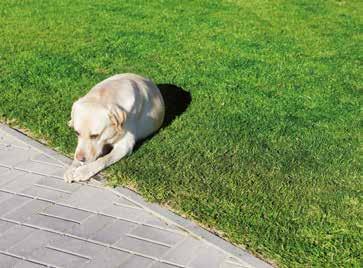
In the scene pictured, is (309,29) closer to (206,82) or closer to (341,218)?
(206,82)

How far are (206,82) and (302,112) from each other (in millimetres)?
1604

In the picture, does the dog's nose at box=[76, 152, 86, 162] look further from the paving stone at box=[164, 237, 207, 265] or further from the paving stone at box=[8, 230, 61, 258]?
the paving stone at box=[164, 237, 207, 265]

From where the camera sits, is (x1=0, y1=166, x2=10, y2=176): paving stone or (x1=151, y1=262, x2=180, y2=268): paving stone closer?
(x1=151, y1=262, x2=180, y2=268): paving stone

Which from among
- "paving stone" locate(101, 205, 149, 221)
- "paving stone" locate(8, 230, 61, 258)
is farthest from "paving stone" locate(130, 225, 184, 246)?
"paving stone" locate(8, 230, 61, 258)

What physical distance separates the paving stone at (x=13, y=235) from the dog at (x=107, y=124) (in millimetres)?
867

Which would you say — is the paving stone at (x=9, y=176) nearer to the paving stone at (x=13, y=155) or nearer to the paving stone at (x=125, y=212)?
the paving stone at (x=13, y=155)

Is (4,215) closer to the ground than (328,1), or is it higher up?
closer to the ground

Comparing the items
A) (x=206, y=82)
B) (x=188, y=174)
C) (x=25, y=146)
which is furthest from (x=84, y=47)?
(x=188, y=174)

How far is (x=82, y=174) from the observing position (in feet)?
19.4

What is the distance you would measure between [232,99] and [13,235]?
3813 millimetres

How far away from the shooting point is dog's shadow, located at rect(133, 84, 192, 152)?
7.39m

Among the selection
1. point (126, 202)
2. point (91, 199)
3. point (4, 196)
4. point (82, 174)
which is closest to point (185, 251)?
point (126, 202)

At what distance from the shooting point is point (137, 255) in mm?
4785

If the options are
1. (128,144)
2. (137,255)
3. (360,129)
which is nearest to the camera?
(137,255)
